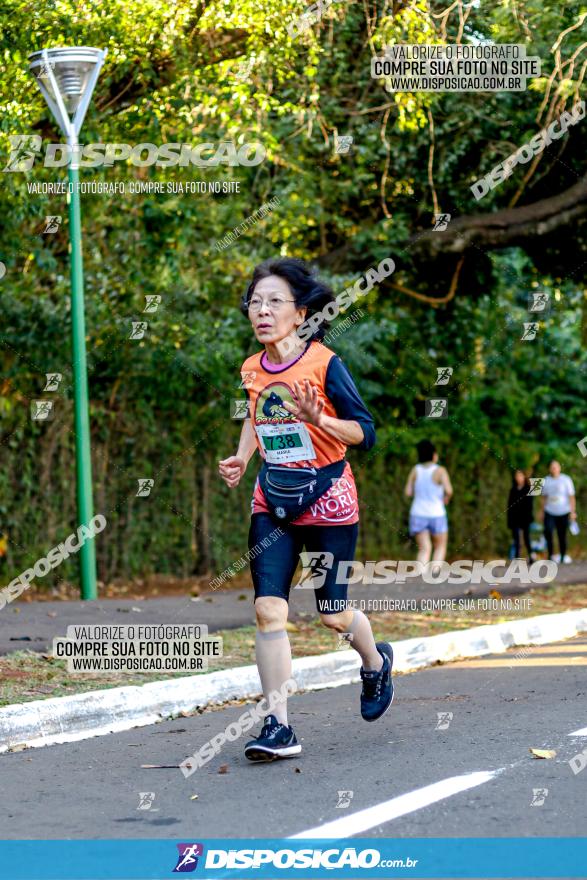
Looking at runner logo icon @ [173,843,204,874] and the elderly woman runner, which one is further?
the elderly woman runner

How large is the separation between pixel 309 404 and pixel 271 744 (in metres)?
1.51

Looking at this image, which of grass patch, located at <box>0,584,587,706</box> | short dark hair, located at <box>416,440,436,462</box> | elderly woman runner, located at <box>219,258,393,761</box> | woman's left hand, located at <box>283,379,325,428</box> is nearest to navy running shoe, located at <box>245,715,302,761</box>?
elderly woman runner, located at <box>219,258,393,761</box>

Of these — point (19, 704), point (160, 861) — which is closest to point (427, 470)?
point (19, 704)

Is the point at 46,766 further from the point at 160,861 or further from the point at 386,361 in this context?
the point at 386,361

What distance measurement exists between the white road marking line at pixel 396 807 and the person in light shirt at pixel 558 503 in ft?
51.0

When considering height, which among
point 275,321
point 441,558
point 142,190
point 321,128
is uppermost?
point 321,128

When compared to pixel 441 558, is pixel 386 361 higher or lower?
higher

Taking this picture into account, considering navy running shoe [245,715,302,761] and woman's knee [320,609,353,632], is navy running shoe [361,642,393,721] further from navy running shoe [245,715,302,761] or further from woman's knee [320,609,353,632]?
navy running shoe [245,715,302,761]

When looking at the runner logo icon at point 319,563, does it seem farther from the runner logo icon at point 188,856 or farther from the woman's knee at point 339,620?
the runner logo icon at point 188,856

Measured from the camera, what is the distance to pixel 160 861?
455 cm

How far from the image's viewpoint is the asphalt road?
4957mm

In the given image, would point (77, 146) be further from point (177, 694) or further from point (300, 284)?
point (300, 284)

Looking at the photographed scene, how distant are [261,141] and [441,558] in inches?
225

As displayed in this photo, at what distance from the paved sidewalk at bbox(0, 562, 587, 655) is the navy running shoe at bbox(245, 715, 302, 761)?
11.1ft
